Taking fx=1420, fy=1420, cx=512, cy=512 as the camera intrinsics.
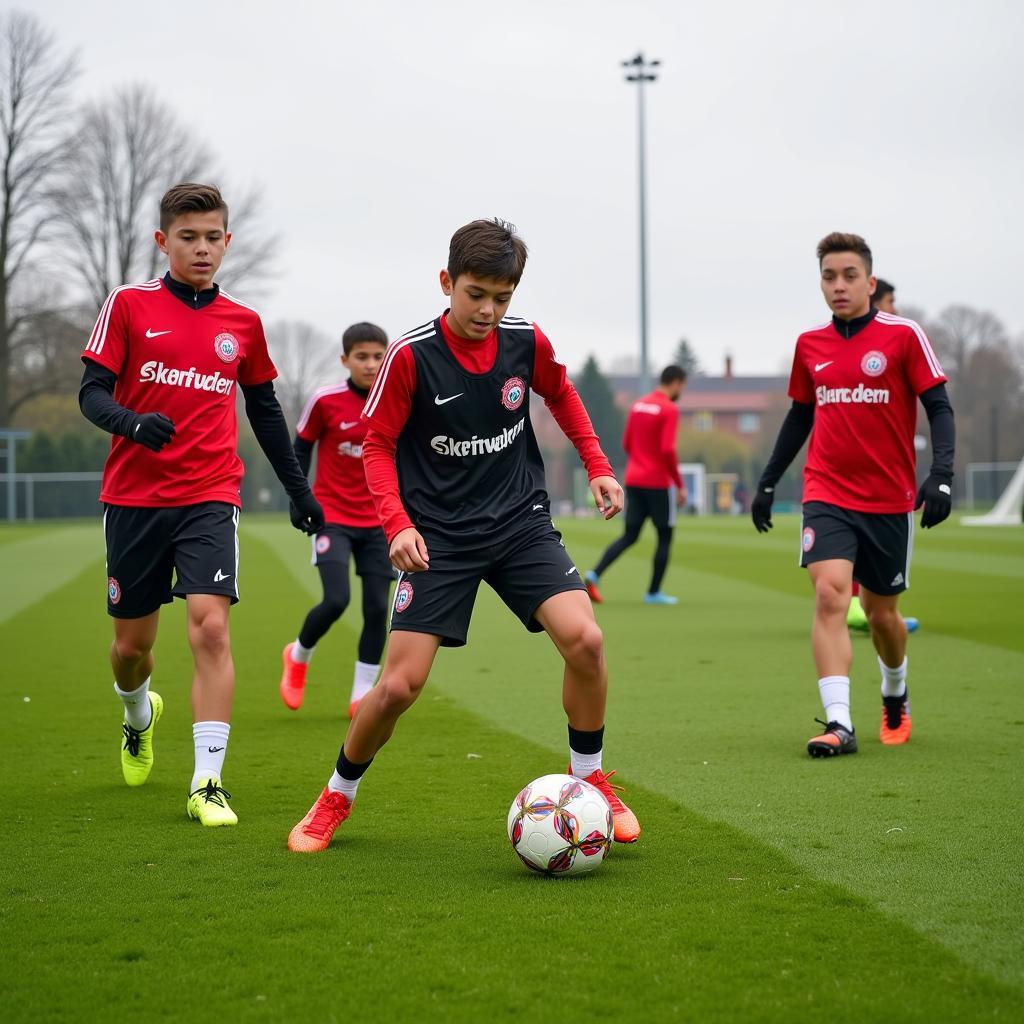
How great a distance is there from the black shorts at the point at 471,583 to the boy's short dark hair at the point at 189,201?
169 centimetres

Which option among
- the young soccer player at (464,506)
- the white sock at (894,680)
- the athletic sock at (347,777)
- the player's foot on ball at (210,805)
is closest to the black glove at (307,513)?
the young soccer player at (464,506)

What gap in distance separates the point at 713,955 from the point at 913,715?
4334 millimetres

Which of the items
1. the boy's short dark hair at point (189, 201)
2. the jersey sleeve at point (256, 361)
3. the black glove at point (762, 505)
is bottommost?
the black glove at point (762, 505)

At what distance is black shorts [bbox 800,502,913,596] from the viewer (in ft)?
21.6

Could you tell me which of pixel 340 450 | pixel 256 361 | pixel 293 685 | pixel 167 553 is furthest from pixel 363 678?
pixel 256 361

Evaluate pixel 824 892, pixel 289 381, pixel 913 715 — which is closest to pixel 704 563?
pixel 913 715

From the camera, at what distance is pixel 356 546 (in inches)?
322

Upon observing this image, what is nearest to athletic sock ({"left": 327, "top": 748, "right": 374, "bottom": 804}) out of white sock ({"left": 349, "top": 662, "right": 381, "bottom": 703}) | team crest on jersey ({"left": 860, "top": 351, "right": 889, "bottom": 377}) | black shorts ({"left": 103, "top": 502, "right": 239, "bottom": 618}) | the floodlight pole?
black shorts ({"left": 103, "top": 502, "right": 239, "bottom": 618})

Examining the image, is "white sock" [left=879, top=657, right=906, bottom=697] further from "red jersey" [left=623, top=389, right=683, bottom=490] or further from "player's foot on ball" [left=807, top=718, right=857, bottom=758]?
"red jersey" [left=623, top=389, right=683, bottom=490]

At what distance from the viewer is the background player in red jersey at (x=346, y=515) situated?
26.2 feet

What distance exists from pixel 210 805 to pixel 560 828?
1.48 metres

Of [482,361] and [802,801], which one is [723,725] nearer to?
[802,801]

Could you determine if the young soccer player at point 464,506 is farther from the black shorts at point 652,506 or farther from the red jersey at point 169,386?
the black shorts at point 652,506

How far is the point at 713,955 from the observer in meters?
3.47
